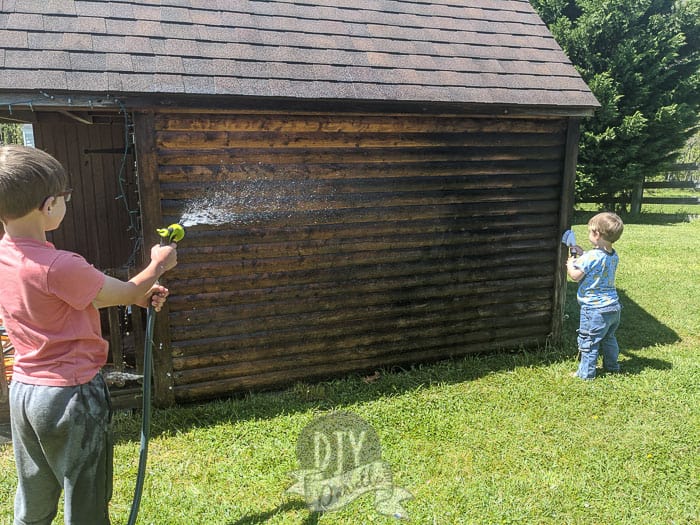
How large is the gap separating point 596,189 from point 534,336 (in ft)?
41.7

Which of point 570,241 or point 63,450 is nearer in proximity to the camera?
point 63,450

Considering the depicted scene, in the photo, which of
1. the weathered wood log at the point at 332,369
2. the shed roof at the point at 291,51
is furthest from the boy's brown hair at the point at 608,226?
the weathered wood log at the point at 332,369

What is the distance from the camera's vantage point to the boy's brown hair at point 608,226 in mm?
4723

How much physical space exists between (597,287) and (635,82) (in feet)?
44.9

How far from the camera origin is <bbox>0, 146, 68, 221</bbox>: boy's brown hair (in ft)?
6.46

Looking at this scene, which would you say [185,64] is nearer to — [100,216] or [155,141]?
[155,141]

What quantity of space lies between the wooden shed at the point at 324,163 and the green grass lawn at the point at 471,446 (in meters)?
0.39

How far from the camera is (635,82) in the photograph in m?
15.7

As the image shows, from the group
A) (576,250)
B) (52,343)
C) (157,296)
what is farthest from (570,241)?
(52,343)

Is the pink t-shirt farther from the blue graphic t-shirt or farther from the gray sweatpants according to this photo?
the blue graphic t-shirt

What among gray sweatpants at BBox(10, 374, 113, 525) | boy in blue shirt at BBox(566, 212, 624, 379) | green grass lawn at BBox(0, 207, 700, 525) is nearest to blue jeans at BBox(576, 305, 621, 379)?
boy in blue shirt at BBox(566, 212, 624, 379)

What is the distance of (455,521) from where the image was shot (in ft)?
10.2

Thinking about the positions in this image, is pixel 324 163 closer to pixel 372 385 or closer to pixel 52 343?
pixel 372 385

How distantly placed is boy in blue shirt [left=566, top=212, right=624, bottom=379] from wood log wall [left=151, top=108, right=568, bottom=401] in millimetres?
734
